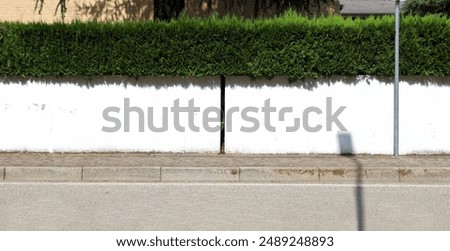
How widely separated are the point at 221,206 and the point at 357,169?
3.36 metres

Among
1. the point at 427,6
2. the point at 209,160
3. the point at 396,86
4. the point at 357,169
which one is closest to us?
the point at 357,169

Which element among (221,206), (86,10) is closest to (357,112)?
(221,206)

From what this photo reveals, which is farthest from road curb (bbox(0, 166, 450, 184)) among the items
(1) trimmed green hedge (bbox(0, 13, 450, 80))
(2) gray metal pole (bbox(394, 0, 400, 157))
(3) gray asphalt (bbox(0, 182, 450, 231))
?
(1) trimmed green hedge (bbox(0, 13, 450, 80))

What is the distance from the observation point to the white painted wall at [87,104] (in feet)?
42.3

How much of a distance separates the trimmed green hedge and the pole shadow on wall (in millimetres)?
1239

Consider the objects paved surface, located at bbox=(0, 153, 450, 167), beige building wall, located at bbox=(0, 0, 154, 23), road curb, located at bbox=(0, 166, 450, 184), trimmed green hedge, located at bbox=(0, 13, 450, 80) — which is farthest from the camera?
beige building wall, located at bbox=(0, 0, 154, 23)

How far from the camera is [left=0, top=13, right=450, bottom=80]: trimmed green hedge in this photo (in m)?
12.6

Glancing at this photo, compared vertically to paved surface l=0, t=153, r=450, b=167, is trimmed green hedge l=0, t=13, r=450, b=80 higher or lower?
higher

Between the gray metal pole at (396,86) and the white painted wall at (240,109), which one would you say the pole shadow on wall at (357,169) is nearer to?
the white painted wall at (240,109)

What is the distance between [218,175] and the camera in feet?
34.5

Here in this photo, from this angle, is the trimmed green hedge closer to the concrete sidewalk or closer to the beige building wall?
the concrete sidewalk

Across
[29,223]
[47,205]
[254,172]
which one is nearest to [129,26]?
[254,172]

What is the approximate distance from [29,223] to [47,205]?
3.67 feet

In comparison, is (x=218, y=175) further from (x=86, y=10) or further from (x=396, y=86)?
(x=86, y=10)
